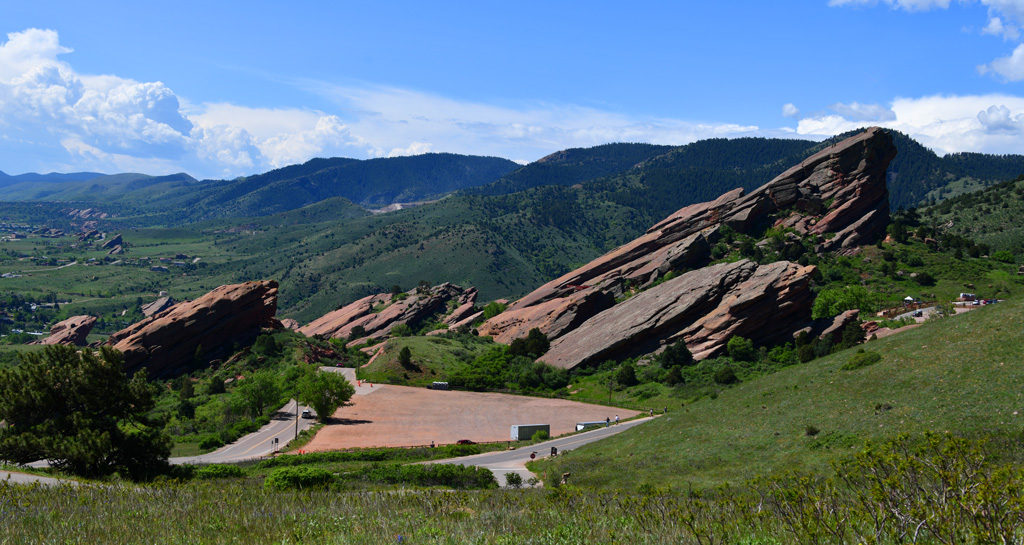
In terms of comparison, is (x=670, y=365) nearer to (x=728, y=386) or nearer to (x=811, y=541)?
(x=728, y=386)

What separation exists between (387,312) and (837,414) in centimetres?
10639

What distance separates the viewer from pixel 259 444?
182 feet

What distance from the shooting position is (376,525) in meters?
11.6

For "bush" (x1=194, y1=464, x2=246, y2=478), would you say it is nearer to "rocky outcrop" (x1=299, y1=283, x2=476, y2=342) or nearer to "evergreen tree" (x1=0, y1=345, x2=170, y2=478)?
"evergreen tree" (x1=0, y1=345, x2=170, y2=478)

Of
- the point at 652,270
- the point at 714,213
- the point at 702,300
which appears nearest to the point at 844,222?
the point at 714,213

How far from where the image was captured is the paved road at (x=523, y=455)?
4147cm

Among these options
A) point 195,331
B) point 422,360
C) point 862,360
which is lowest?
point 422,360

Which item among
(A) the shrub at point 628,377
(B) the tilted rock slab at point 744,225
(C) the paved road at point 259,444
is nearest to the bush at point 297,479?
(C) the paved road at point 259,444

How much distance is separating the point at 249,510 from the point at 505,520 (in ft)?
19.4

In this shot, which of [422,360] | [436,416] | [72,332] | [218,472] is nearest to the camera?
[218,472]

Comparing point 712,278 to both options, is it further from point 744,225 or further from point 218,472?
point 218,472

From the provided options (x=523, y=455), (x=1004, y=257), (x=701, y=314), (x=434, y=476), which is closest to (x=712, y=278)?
(x=701, y=314)

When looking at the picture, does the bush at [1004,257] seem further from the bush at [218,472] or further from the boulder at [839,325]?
the bush at [218,472]

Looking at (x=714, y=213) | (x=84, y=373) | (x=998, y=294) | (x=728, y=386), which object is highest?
(x=714, y=213)
